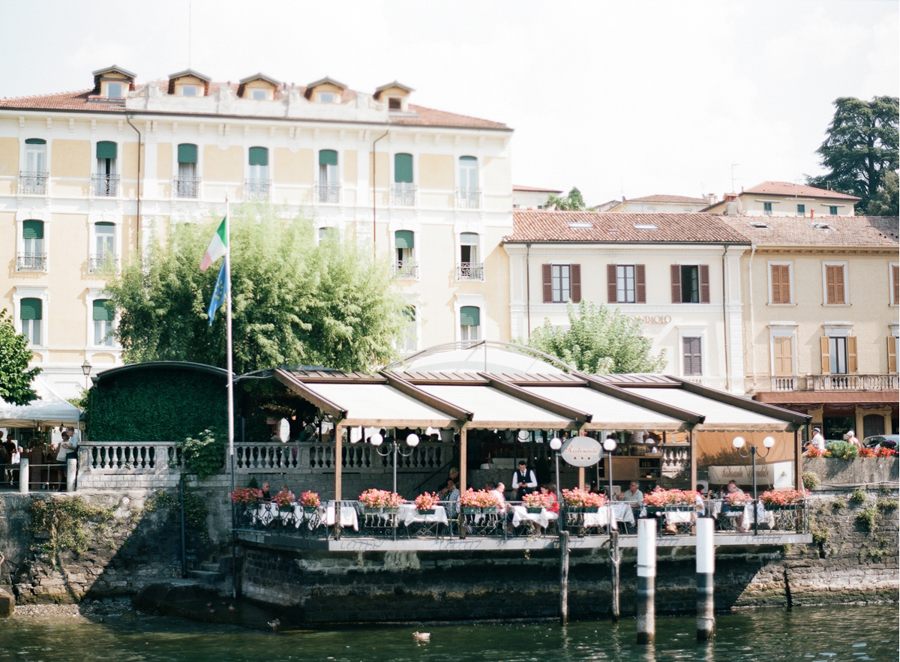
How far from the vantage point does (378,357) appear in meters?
31.3

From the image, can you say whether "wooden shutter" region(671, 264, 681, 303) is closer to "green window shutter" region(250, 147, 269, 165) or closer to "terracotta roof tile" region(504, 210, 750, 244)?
"terracotta roof tile" region(504, 210, 750, 244)

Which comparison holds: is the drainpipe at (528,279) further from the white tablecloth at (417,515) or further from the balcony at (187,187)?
the white tablecloth at (417,515)

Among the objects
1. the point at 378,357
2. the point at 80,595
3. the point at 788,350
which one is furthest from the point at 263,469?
the point at 788,350

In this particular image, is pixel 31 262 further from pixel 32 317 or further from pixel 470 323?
pixel 470 323

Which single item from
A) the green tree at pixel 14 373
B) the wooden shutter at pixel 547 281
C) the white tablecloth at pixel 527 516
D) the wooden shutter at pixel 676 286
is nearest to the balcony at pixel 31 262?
the green tree at pixel 14 373

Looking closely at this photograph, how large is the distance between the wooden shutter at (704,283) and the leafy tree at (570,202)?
2151cm

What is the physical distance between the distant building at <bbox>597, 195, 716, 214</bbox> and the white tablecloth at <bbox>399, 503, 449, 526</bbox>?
5664 cm

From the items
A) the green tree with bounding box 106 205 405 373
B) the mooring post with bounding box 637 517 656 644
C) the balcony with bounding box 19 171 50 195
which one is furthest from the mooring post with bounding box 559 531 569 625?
the balcony with bounding box 19 171 50 195

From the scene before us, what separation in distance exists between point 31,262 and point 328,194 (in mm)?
10663

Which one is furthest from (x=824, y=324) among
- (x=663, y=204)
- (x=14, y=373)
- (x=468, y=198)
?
(x=663, y=204)

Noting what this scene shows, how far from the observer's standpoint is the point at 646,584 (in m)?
20.4

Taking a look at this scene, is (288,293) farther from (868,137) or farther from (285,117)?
(868,137)

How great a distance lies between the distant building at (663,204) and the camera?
77.2 m

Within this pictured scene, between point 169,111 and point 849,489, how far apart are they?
26379 mm
